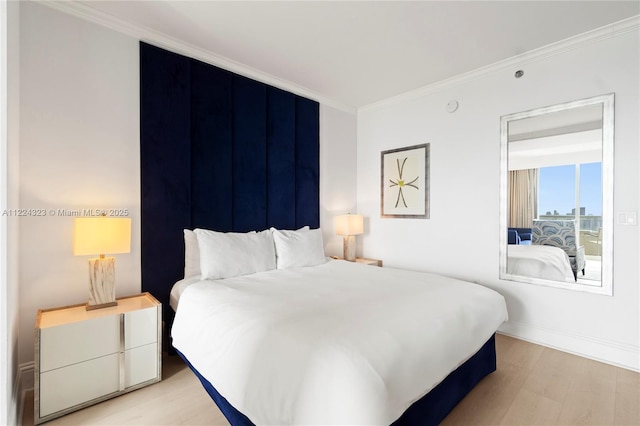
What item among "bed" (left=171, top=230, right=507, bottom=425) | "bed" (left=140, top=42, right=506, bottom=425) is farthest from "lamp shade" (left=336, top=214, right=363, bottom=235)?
"bed" (left=171, top=230, right=507, bottom=425)

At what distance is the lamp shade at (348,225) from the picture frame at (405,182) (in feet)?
1.43

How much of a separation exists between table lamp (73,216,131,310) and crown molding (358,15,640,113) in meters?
3.41

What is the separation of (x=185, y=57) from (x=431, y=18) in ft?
7.06

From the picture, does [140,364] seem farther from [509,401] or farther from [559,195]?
[559,195]

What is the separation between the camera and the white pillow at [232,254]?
2.53 m

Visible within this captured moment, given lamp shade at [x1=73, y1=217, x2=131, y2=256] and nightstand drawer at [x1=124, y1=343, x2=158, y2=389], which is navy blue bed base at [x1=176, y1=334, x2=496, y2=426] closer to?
nightstand drawer at [x1=124, y1=343, x2=158, y2=389]

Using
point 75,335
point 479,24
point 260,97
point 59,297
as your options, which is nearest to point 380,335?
point 75,335

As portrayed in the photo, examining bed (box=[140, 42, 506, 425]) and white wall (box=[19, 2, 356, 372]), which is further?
white wall (box=[19, 2, 356, 372])

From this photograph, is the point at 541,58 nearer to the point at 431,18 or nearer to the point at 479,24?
the point at 479,24

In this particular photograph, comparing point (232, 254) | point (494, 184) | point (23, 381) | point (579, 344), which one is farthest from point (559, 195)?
point (23, 381)

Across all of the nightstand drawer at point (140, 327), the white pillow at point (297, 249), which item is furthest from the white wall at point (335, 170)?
the nightstand drawer at point (140, 327)

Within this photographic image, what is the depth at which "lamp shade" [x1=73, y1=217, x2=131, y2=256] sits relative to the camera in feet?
6.50

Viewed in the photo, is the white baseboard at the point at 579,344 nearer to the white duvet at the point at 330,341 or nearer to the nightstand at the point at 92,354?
the white duvet at the point at 330,341

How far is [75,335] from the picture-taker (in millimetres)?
1864
